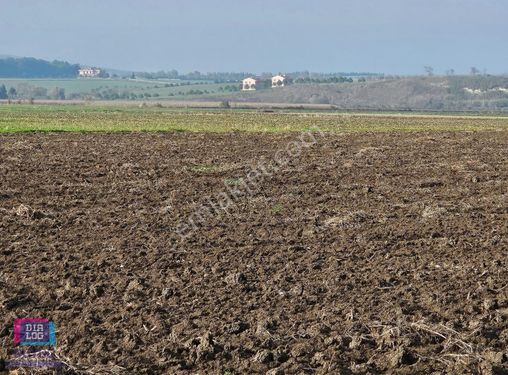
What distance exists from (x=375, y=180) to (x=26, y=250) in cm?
1119

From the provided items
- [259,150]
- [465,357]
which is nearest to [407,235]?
[465,357]

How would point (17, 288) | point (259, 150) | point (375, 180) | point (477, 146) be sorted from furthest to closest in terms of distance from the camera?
point (477, 146) → point (259, 150) → point (375, 180) → point (17, 288)

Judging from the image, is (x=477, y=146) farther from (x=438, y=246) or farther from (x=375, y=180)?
(x=438, y=246)

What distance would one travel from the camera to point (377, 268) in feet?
36.3

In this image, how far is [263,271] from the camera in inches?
428

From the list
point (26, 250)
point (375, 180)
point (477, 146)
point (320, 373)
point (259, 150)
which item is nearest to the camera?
point (320, 373)

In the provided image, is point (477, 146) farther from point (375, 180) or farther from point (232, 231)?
point (232, 231)

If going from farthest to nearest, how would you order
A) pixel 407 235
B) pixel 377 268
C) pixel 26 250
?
pixel 407 235, pixel 26 250, pixel 377 268

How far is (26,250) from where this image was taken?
474 inches

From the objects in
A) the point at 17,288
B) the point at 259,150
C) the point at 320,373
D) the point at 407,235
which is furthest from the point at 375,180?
the point at 320,373

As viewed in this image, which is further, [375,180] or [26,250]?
[375,180]

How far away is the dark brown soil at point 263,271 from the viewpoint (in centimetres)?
783

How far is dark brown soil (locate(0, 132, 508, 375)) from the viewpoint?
25.7 feet

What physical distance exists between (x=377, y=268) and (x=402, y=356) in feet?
11.4
